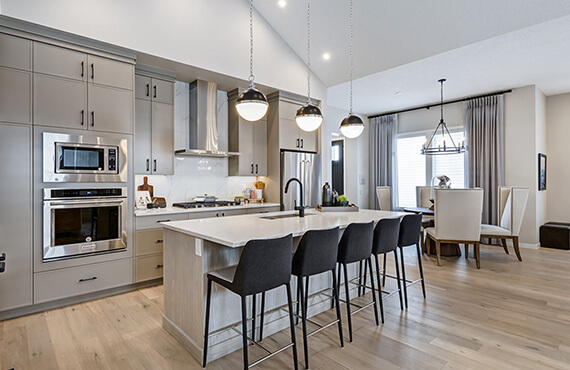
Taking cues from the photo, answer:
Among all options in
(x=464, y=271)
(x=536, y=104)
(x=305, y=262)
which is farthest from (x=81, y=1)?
(x=536, y=104)

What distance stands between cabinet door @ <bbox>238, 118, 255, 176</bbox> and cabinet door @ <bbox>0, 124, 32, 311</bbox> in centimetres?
261

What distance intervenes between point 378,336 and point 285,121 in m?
3.55

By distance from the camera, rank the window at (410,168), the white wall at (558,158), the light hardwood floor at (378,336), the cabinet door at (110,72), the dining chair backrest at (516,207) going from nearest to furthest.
A: the light hardwood floor at (378,336) < the cabinet door at (110,72) < the dining chair backrest at (516,207) < the white wall at (558,158) < the window at (410,168)

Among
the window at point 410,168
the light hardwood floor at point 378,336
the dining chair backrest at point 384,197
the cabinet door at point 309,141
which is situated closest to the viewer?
the light hardwood floor at point 378,336

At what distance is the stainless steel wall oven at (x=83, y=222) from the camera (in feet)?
9.78

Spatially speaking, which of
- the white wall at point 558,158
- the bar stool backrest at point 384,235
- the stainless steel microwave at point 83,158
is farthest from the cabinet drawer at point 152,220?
the white wall at point 558,158

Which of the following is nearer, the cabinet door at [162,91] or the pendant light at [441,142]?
the cabinet door at [162,91]

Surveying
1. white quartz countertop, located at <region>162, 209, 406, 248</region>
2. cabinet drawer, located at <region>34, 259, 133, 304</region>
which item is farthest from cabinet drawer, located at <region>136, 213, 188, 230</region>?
white quartz countertop, located at <region>162, 209, 406, 248</region>

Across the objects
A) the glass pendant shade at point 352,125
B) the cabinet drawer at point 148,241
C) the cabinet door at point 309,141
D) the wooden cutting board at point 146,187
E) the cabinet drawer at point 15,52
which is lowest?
the cabinet drawer at point 148,241

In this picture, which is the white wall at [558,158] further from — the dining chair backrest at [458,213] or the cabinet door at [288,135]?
the cabinet door at [288,135]

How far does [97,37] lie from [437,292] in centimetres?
450

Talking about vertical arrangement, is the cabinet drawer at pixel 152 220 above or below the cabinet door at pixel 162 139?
below

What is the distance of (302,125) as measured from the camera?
312 centimetres

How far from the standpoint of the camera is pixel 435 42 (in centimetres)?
410
